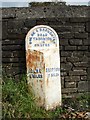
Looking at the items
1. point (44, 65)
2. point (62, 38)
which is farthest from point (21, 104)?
point (62, 38)

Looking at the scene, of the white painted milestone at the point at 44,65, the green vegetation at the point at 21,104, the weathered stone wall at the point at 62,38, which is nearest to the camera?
the green vegetation at the point at 21,104

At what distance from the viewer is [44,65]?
6266 millimetres

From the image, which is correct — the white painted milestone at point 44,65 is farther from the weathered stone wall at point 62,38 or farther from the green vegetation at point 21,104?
the weathered stone wall at point 62,38

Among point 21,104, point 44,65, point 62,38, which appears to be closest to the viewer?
point 21,104

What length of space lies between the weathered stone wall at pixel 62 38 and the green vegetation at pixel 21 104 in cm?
41

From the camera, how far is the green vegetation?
5566mm

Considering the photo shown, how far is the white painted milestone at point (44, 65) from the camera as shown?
Answer: 6.25 meters

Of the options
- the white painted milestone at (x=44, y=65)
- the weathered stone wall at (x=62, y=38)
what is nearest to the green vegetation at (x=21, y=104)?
the white painted milestone at (x=44, y=65)

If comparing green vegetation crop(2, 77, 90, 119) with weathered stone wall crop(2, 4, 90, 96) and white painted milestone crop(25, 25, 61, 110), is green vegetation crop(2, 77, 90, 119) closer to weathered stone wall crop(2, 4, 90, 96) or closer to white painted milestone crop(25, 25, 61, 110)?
white painted milestone crop(25, 25, 61, 110)

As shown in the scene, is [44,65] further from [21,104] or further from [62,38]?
[21,104]

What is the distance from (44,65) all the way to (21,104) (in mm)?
893

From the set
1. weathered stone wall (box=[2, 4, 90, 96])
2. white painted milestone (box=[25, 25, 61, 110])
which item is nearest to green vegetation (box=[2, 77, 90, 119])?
white painted milestone (box=[25, 25, 61, 110])

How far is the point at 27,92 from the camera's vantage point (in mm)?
6227

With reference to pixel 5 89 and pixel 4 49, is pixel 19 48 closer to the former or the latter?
pixel 4 49
